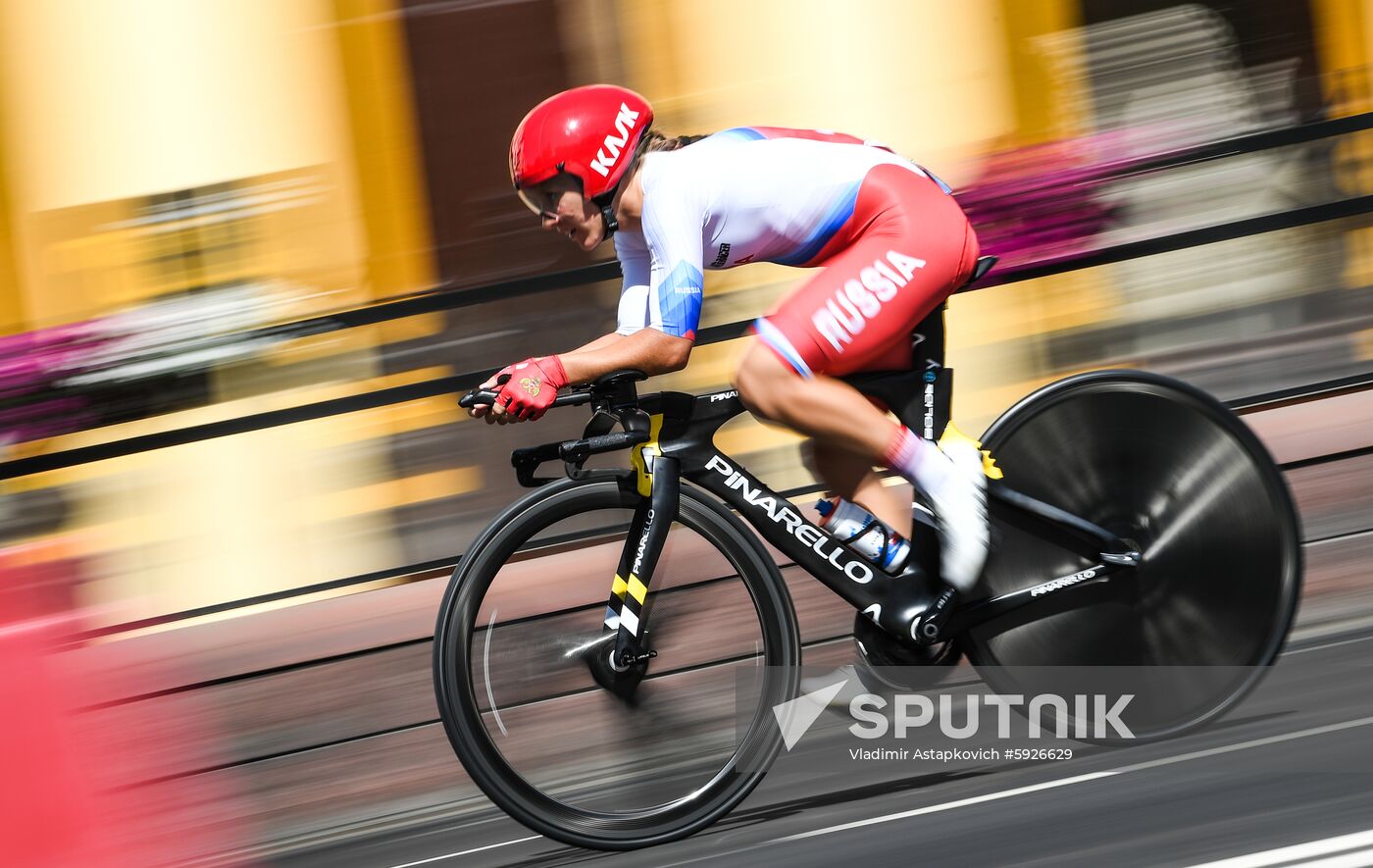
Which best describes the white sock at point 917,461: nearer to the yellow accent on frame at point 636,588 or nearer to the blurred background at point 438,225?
the yellow accent on frame at point 636,588

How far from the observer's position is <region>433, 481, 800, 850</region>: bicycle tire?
11.3 ft

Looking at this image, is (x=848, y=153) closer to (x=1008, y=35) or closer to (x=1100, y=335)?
(x=1100, y=335)

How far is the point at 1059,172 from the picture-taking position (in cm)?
588

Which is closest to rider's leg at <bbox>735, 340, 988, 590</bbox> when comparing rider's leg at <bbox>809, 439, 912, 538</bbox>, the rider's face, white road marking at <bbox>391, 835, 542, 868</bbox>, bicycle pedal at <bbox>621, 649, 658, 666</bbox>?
rider's leg at <bbox>809, 439, 912, 538</bbox>

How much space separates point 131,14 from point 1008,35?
152 inches

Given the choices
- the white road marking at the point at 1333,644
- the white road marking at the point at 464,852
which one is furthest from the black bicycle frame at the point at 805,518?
the white road marking at the point at 1333,644

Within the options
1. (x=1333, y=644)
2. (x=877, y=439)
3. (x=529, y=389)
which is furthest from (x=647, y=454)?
(x=1333, y=644)

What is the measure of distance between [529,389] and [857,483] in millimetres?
951

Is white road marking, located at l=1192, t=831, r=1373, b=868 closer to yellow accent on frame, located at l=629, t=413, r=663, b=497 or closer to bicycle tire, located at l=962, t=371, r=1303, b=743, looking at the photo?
bicycle tire, located at l=962, t=371, r=1303, b=743

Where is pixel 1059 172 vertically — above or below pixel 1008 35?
below

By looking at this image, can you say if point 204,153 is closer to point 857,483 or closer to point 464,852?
point 464,852

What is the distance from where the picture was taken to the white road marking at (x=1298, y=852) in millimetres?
3004

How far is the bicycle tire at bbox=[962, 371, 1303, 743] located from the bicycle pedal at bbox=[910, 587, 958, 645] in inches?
7.1

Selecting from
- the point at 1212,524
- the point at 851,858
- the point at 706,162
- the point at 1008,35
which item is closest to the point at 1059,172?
the point at 1008,35
